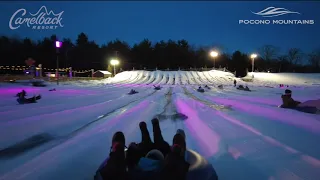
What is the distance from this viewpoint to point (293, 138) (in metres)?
5.16

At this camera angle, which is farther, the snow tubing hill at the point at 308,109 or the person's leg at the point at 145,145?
the snow tubing hill at the point at 308,109

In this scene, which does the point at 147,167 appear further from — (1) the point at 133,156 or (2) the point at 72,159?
(2) the point at 72,159

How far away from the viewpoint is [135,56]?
68750mm

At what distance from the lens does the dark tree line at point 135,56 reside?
52.5 metres

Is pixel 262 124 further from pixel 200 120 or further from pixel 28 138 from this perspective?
pixel 28 138

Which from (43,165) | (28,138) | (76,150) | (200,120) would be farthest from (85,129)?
(200,120)

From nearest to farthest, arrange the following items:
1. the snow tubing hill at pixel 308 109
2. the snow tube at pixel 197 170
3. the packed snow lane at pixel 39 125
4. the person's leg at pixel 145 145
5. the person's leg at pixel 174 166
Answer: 1. the person's leg at pixel 174 166
2. the snow tube at pixel 197 170
3. the person's leg at pixel 145 145
4. the packed snow lane at pixel 39 125
5. the snow tubing hill at pixel 308 109

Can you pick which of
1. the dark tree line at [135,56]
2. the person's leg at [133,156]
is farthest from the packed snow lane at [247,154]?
the dark tree line at [135,56]

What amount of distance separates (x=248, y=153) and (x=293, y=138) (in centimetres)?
154

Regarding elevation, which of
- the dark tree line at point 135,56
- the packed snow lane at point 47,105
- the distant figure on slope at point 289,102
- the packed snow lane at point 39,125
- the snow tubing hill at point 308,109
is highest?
the dark tree line at point 135,56

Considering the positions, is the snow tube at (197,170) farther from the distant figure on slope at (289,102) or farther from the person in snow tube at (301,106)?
the distant figure on slope at (289,102)

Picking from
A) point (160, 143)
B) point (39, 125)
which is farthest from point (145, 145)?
point (39, 125)

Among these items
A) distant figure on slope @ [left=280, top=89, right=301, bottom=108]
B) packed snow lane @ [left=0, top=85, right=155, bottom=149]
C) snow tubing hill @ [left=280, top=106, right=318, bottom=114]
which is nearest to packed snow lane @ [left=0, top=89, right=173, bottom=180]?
packed snow lane @ [left=0, top=85, right=155, bottom=149]

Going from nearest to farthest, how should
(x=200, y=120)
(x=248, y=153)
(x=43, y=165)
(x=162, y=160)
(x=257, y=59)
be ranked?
1. (x=162, y=160)
2. (x=43, y=165)
3. (x=248, y=153)
4. (x=200, y=120)
5. (x=257, y=59)
